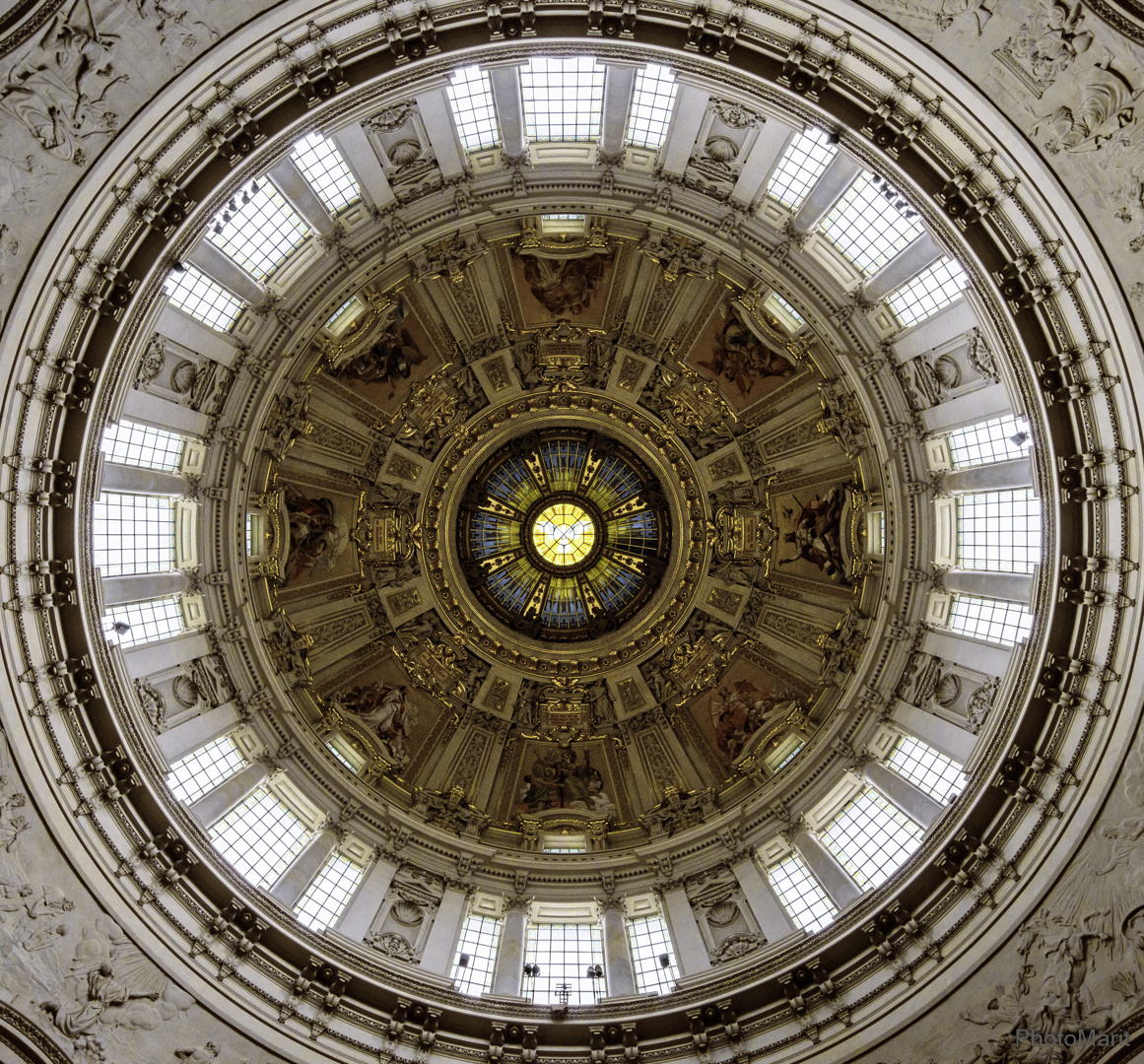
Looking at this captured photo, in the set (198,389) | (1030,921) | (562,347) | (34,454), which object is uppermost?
(562,347)

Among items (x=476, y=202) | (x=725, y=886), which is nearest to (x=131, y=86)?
(x=476, y=202)

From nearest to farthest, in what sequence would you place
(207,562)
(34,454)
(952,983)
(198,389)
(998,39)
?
(998,39)
(34,454)
(952,983)
(198,389)
(207,562)

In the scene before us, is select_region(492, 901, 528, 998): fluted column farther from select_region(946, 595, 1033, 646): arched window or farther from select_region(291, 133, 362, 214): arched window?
select_region(291, 133, 362, 214): arched window

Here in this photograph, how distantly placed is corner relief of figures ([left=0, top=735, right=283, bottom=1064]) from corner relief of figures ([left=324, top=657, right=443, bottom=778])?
11.9 metres

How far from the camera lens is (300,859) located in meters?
29.1

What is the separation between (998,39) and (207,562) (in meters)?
27.0

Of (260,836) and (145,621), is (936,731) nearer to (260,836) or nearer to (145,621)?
(260,836)

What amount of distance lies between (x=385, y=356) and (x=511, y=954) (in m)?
21.8

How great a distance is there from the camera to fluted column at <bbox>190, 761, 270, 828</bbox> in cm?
2717

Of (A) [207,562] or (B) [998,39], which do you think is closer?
(B) [998,39]

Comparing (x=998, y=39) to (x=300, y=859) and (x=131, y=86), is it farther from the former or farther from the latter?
(x=300, y=859)

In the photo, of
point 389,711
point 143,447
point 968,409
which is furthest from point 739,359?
point 143,447

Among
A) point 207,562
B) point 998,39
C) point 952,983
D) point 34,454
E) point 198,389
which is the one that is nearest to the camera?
point 998,39

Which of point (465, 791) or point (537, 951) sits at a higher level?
point (465, 791)
